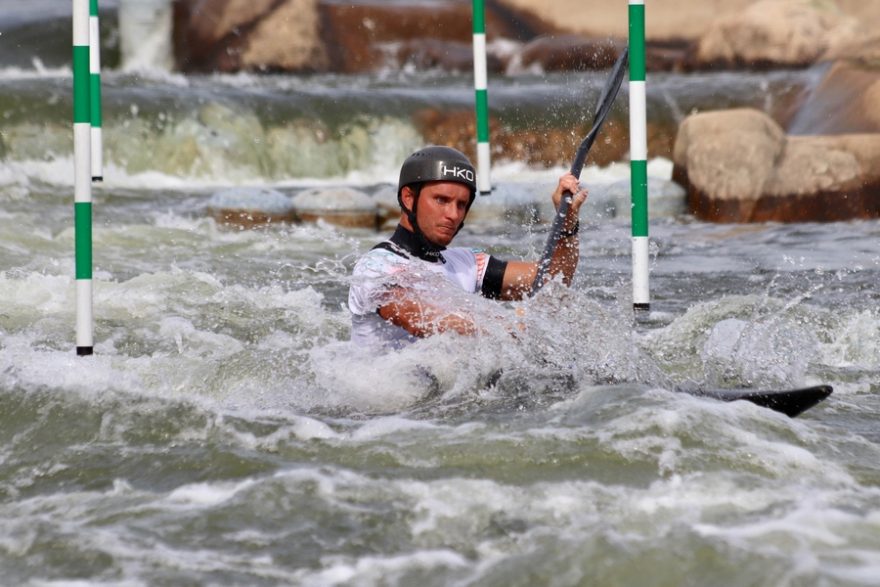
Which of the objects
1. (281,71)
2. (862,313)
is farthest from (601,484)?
(281,71)

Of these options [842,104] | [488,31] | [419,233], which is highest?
[488,31]

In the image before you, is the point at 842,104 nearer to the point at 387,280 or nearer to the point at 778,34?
the point at 778,34

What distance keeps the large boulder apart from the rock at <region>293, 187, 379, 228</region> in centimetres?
275

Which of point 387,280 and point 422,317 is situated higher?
point 387,280

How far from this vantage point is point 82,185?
4.96 m

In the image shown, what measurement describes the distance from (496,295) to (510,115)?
32.2 feet

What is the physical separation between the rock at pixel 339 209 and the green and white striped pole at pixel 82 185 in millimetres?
5664

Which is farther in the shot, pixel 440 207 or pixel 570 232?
pixel 570 232

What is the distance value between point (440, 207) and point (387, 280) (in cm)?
32

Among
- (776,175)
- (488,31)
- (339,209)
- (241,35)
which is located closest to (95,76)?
(339,209)

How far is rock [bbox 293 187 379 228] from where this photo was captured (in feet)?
35.1

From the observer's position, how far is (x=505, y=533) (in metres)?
3.25

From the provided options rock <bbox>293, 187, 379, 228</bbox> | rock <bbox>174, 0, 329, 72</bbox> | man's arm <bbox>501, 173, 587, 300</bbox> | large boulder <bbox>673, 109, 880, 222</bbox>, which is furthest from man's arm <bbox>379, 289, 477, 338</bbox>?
rock <bbox>174, 0, 329, 72</bbox>

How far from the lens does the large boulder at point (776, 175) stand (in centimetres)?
1104
